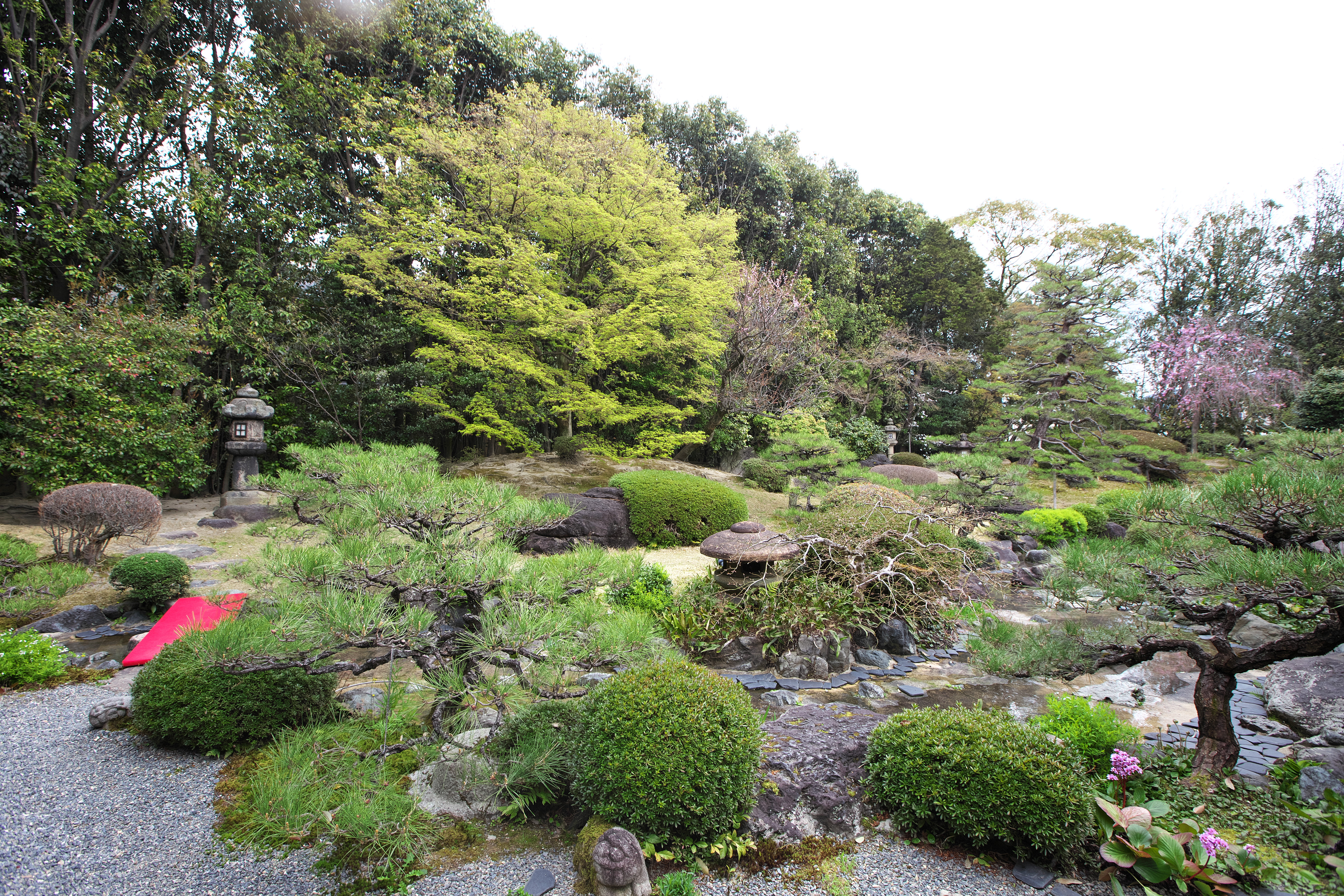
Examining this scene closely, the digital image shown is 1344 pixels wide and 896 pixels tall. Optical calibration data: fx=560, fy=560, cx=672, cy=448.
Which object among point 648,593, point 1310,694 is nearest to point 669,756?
point 648,593

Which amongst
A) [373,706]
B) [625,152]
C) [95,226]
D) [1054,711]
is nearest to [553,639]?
[373,706]

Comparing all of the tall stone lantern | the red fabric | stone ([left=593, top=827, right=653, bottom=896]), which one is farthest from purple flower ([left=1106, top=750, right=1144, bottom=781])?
the tall stone lantern

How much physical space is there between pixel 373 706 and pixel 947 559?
4.87m

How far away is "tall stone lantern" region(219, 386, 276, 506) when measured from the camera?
991 centimetres

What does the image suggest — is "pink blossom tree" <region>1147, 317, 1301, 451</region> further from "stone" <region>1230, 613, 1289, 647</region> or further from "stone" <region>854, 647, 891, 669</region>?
"stone" <region>854, 647, 891, 669</region>

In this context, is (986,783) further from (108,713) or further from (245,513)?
(245,513)

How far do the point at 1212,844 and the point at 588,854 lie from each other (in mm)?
2370

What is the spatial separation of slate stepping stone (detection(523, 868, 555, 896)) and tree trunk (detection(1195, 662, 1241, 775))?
3.07 m

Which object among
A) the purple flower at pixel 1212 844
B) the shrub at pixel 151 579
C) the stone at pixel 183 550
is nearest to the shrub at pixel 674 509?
the shrub at pixel 151 579

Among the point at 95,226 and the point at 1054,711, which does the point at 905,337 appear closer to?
the point at 1054,711

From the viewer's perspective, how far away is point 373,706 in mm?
3432

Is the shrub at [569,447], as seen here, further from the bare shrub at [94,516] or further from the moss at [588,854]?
the moss at [588,854]

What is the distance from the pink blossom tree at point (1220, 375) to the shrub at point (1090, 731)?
1623cm

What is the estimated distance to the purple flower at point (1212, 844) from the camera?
2115mm
